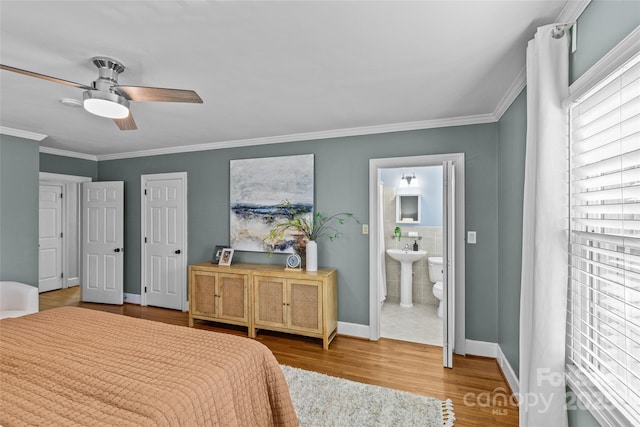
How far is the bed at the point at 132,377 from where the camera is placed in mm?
1193

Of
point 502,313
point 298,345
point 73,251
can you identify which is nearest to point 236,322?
point 298,345

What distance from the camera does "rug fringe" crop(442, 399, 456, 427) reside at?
205 cm

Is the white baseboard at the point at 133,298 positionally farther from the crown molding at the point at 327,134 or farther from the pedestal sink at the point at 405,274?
the pedestal sink at the point at 405,274

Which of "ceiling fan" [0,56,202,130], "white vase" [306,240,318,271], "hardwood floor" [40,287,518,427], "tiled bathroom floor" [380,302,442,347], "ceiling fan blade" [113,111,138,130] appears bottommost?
Answer: "hardwood floor" [40,287,518,427]

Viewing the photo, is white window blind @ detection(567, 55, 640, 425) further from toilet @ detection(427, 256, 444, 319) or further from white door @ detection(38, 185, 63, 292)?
white door @ detection(38, 185, 63, 292)

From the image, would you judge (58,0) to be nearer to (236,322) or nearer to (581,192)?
(581,192)

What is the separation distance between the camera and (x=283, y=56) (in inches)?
73.9

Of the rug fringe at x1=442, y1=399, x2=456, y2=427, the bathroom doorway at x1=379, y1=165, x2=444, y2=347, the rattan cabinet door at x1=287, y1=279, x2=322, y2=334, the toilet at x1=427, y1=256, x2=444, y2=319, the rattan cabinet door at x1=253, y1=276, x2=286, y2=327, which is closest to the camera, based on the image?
the rug fringe at x1=442, y1=399, x2=456, y2=427

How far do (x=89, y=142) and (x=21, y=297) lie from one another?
2068 millimetres

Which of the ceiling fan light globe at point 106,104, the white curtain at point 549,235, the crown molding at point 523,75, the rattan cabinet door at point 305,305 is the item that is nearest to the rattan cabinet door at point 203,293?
the rattan cabinet door at point 305,305

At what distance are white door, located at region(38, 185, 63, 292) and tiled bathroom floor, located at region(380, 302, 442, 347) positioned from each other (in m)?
5.79

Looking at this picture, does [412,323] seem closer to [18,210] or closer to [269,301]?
[269,301]

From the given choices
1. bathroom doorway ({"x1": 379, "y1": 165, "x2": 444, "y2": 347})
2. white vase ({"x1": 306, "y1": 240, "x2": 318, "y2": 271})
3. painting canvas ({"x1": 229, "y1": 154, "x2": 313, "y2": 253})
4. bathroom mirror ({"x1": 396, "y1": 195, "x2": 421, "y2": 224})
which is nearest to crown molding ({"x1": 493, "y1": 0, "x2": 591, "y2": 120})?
bathroom doorway ({"x1": 379, "y1": 165, "x2": 444, "y2": 347})

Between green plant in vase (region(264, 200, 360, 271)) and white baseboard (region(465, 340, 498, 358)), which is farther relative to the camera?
green plant in vase (region(264, 200, 360, 271))
